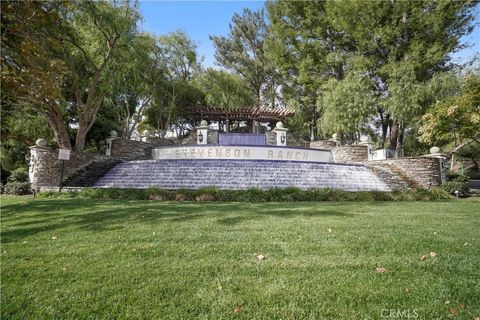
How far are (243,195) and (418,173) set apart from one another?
375 inches

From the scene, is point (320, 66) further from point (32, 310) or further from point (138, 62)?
point (32, 310)

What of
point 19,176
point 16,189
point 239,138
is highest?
point 239,138

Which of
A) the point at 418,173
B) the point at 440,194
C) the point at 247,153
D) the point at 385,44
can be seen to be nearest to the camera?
the point at 440,194

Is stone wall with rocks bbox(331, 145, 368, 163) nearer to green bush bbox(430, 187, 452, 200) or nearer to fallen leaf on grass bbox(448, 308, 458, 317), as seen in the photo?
green bush bbox(430, 187, 452, 200)

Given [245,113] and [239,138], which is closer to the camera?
[239,138]

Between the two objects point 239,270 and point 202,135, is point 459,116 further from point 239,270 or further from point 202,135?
point 202,135

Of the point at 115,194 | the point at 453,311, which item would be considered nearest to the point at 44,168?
the point at 115,194

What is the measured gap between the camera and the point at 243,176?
1302cm

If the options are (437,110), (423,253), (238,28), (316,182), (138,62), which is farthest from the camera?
(238,28)

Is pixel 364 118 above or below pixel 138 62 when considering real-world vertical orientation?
below

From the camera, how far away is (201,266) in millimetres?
3164

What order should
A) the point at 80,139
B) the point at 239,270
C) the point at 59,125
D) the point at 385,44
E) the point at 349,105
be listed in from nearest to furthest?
the point at 239,270, the point at 59,125, the point at 80,139, the point at 349,105, the point at 385,44

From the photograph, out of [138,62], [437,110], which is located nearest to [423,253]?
[437,110]

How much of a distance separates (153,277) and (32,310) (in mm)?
1011
